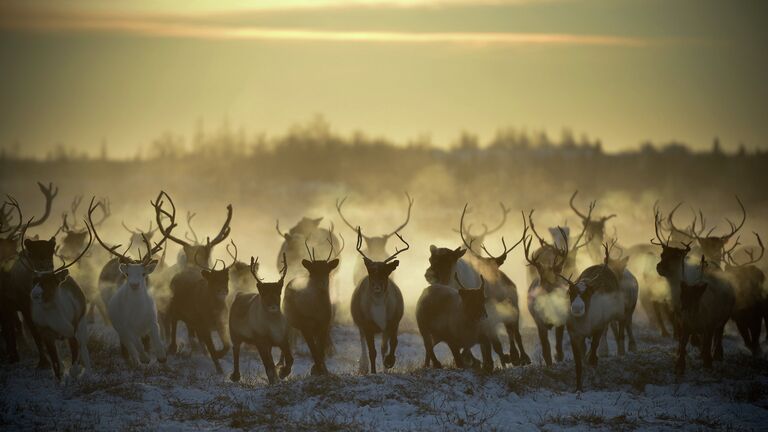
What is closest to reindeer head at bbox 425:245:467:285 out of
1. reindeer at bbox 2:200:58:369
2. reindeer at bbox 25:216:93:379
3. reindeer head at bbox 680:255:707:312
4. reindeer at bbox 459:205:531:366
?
reindeer at bbox 459:205:531:366

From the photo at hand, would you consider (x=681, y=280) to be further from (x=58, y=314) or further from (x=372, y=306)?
(x=58, y=314)

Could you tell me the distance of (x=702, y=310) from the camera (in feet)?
51.5

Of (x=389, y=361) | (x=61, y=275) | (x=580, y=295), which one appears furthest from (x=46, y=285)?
(x=580, y=295)

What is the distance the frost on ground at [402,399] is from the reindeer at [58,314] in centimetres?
44

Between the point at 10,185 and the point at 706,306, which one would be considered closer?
the point at 706,306

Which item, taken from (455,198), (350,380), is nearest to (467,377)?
(350,380)

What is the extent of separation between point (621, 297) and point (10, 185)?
60.7 metres

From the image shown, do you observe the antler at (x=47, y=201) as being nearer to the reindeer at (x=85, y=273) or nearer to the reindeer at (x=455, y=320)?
the reindeer at (x=85, y=273)

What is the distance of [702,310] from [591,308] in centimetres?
209

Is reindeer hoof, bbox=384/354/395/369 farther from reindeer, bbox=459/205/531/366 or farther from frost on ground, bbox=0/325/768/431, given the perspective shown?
reindeer, bbox=459/205/531/366

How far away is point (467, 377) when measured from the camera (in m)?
13.9

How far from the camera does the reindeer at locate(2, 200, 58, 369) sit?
15.7m

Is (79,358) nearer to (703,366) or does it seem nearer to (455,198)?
(703,366)

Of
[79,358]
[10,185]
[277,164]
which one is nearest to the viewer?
[79,358]
